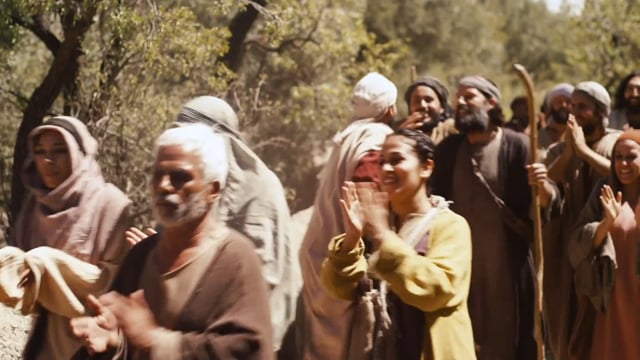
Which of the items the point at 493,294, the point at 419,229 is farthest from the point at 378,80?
the point at 419,229

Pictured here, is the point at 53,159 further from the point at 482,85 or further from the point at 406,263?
the point at 482,85

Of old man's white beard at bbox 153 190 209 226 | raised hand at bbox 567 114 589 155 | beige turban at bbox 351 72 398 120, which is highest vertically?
beige turban at bbox 351 72 398 120

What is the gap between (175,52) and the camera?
14008 millimetres

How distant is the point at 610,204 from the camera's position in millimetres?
6965

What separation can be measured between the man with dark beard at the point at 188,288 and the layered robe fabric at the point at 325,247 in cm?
252

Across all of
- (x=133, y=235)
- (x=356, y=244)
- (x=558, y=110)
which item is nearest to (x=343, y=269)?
(x=356, y=244)

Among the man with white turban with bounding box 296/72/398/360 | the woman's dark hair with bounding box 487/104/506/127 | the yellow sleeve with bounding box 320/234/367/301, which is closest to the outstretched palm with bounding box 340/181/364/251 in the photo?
the yellow sleeve with bounding box 320/234/367/301

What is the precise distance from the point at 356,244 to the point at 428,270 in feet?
1.27

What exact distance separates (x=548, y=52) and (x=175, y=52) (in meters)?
27.7

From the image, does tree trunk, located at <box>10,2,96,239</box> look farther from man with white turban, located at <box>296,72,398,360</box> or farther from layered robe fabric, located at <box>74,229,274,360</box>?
layered robe fabric, located at <box>74,229,274,360</box>

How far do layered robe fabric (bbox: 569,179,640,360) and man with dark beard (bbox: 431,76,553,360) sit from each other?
337mm

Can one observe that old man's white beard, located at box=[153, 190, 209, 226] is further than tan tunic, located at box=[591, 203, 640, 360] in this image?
No

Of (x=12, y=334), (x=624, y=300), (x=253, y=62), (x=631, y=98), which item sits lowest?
(x=12, y=334)

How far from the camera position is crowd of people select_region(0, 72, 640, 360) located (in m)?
4.29
